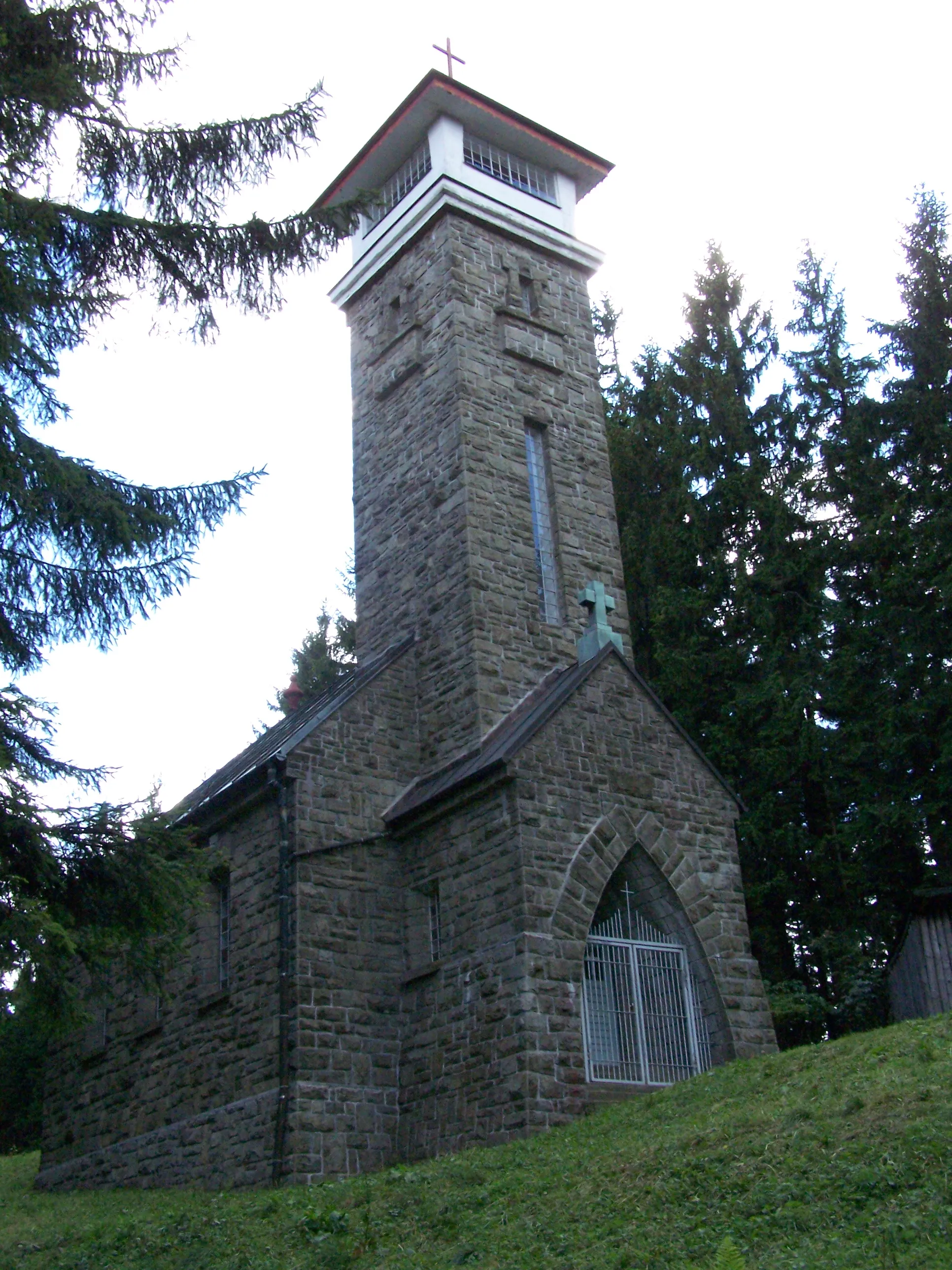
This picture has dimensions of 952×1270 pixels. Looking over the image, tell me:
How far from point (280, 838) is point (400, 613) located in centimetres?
364

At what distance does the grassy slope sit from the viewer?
6.50 meters

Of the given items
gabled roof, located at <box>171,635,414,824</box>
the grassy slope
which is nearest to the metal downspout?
gabled roof, located at <box>171,635,414,824</box>

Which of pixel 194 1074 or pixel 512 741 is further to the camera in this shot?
pixel 194 1074

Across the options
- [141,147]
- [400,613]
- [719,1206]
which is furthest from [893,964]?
[141,147]

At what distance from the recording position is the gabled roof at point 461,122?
17.9 meters

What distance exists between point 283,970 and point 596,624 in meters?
5.40

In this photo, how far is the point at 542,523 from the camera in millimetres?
16484

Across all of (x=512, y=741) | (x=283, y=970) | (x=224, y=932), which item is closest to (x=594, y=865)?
(x=512, y=741)

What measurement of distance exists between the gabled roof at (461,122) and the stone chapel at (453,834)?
62 mm

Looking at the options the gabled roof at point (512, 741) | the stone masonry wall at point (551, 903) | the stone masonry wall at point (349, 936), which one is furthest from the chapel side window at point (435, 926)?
the gabled roof at point (512, 741)

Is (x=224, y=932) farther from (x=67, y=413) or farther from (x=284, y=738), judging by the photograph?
(x=67, y=413)

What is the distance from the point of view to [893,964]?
17.1 m

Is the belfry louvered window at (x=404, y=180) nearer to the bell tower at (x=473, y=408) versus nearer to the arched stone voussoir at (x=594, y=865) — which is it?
the bell tower at (x=473, y=408)

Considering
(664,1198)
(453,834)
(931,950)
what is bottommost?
(664,1198)
